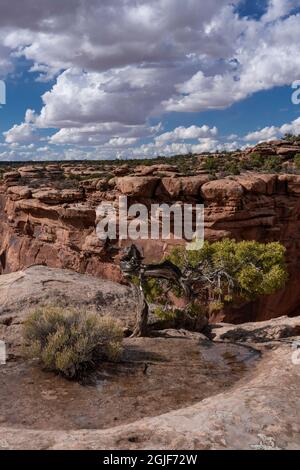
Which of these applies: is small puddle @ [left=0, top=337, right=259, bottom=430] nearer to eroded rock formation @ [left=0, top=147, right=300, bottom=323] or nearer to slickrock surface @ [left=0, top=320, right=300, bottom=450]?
slickrock surface @ [left=0, top=320, right=300, bottom=450]

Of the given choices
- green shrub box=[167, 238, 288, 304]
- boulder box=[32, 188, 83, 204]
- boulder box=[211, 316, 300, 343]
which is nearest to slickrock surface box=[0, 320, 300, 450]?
green shrub box=[167, 238, 288, 304]

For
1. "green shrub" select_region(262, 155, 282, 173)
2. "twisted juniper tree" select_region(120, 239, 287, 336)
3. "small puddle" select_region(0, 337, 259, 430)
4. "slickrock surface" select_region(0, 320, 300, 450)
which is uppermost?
"green shrub" select_region(262, 155, 282, 173)

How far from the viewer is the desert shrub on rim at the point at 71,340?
789cm

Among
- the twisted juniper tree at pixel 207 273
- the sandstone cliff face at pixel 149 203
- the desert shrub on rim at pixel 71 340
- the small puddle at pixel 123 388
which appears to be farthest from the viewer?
the sandstone cliff face at pixel 149 203

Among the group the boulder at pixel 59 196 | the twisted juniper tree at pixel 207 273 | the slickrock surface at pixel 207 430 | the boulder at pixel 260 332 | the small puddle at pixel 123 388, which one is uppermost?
the boulder at pixel 59 196

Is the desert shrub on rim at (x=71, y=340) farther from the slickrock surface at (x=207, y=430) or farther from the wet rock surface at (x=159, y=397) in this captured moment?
the slickrock surface at (x=207, y=430)

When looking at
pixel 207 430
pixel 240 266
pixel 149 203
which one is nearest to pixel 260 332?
pixel 240 266

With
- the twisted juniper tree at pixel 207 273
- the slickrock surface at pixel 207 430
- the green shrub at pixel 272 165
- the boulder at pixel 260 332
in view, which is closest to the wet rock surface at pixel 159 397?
the slickrock surface at pixel 207 430

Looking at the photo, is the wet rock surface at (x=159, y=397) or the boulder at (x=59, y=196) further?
the boulder at (x=59, y=196)

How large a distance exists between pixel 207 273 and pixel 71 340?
4731mm

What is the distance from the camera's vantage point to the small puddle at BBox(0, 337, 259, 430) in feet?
21.0

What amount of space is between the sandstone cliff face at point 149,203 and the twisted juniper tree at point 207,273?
8377mm

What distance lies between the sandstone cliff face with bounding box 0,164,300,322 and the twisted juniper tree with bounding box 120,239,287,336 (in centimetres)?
838
